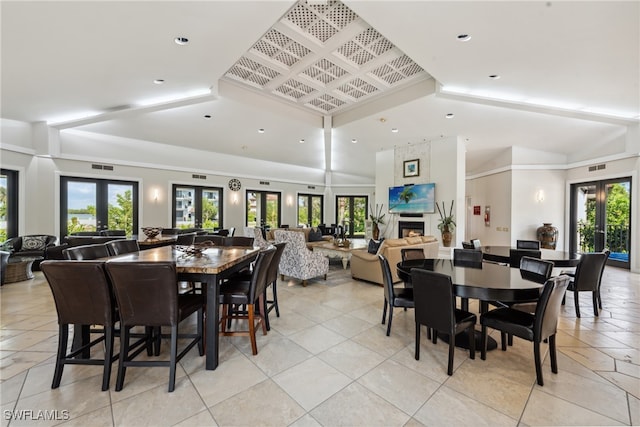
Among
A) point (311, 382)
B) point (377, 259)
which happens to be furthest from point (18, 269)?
point (377, 259)

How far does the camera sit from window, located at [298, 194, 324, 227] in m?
12.8

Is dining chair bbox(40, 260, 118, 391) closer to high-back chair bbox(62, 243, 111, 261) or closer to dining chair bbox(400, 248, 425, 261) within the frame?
high-back chair bbox(62, 243, 111, 261)

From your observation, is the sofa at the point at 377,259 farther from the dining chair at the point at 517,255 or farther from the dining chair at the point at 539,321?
the dining chair at the point at 539,321

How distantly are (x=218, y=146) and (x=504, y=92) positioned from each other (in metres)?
7.67

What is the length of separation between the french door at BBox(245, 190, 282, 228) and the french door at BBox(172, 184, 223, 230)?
1.23m

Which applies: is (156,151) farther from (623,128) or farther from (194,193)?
(623,128)

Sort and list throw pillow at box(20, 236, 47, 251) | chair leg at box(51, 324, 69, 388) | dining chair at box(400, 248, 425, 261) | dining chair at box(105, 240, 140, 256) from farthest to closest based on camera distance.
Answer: throw pillow at box(20, 236, 47, 251), dining chair at box(400, 248, 425, 261), dining chair at box(105, 240, 140, 256), chair leg at box(51, 324, 69, 388)

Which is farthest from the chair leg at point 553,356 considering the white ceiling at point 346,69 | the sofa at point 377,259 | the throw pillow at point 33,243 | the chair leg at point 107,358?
the throw pillow at point 33,243

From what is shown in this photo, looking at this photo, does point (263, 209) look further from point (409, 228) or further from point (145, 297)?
point (145, 297)

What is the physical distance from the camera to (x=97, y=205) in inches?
293

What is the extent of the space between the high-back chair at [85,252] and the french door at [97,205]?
221 inches

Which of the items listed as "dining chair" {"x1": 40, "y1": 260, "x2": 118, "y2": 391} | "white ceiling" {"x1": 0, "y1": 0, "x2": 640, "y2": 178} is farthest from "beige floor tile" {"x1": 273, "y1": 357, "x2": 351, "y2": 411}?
"white ceiling" {"x1": 0, "y1": 0, "x2": 640, "y2": 178}

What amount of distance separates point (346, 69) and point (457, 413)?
5.07 m

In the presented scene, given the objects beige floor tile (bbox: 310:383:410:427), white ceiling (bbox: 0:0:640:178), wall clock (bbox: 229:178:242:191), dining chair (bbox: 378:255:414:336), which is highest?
white ceiling (bbox: 0:0:640:178)
